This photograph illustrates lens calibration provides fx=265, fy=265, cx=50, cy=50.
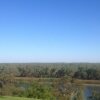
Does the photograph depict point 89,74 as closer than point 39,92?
No

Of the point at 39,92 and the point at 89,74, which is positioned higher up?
the point at 89,74

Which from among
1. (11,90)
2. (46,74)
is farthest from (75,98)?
(46,74)

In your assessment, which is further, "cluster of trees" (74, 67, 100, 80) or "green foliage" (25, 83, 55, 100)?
"cluster of trees" (74, 67, 100, 80)

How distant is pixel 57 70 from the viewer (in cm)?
7838

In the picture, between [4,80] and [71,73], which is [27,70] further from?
[4,80]

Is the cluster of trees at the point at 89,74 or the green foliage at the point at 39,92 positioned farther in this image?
the cluster of trees at the point at 89,74

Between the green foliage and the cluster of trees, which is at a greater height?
the cluster of trees

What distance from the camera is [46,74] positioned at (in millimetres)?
77750

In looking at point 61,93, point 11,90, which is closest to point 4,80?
point 11,90

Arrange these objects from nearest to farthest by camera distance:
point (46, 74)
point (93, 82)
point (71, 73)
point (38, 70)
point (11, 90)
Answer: point (11, 90), point (93, 82), point (71, 73), point (46, 74), point (38, 70)

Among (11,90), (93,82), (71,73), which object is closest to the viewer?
(11,90)

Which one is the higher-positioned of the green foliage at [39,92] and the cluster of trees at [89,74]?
the cluster of trees at [89,74]

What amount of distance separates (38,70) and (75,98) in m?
50.9

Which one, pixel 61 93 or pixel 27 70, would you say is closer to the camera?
pixel 61 93
